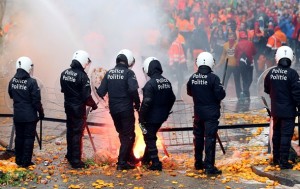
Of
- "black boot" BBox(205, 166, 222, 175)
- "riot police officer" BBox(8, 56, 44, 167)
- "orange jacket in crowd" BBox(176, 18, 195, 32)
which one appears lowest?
"black boot" BBox(205, 166, 222, 175)

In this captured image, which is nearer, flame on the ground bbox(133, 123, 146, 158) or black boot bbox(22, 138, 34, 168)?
black boot bbox(22, 138, 34, 168)

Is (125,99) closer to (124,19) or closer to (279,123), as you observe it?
(279,123)

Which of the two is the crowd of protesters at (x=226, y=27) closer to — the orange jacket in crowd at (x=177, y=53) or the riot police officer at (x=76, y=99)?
the orange jacket in crowd at (x=177, y=53)

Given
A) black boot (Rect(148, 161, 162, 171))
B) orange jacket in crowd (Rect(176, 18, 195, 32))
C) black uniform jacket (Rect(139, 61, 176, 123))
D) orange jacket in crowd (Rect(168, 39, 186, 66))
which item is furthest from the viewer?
orange jacket in crowd (Rect(176, 18, 195, 32))

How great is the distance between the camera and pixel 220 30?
1839 centimetres

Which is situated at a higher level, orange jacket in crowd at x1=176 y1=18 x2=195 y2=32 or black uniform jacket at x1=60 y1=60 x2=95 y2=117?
orange jacket in crowd at x1=176 y1=18 x2=195 y2=32

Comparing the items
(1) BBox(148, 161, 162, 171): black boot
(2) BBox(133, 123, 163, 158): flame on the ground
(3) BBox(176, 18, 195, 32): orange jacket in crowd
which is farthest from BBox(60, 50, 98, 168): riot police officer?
(3) BBox(176, 18, 195, 32): orange jacket in crowd

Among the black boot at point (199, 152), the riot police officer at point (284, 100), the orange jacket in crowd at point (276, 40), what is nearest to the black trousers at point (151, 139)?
the black boot at point (199, 152)

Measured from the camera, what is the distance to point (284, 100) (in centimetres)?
782

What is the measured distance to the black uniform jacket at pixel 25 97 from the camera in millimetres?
8102

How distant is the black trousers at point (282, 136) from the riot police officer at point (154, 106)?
174 cm

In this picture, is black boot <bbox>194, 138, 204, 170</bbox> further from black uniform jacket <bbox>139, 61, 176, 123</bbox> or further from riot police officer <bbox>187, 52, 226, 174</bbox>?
black uniform jacket <bbox>139, 61, 176, 123</bbox>

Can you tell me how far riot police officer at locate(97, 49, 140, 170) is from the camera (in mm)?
7965

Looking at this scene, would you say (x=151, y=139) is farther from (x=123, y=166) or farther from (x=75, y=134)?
(x=75, y=134)
